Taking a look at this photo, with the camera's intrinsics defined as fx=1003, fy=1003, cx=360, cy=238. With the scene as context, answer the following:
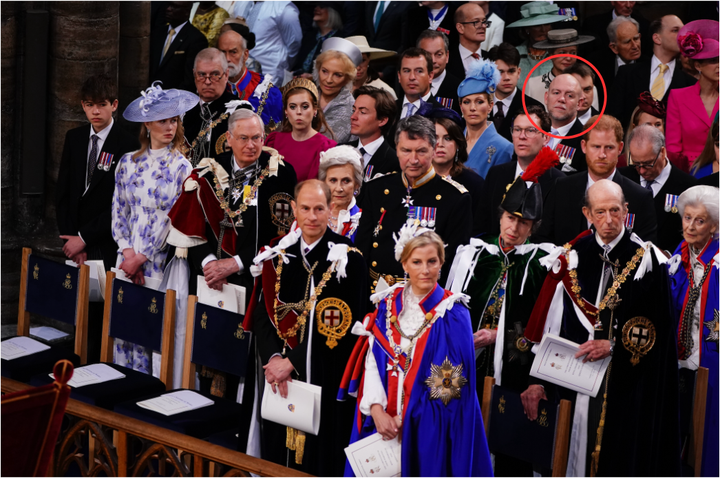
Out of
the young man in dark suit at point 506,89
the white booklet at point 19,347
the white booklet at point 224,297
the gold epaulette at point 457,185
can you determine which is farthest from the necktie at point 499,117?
the white booklet at point 19,347

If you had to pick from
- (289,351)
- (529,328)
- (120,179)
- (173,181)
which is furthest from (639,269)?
(120,179)

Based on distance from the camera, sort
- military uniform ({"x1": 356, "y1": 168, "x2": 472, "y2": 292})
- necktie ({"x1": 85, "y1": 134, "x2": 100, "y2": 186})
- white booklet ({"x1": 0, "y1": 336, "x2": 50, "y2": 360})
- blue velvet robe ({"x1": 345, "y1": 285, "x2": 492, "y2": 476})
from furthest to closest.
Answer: necktie ({"x1": 85, "y1": 134, "x2": 100, "y2": 186}) < white booklet ({"x1": 0, "y1": 336, "x2": 50, "y2": 360}) < military uniform ({"x1": 356, "y1": 168, "x2": 472, "y2": 292}) < blue velvet robe ({"x1": 345, "y1": 285, "x2": 492, "y2": 476})

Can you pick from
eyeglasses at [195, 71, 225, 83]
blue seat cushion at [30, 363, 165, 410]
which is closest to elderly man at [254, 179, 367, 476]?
blue seat cushion at [30, 363, 165, 410]

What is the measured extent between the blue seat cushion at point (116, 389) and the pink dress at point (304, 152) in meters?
1.48

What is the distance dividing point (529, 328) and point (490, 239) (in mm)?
526

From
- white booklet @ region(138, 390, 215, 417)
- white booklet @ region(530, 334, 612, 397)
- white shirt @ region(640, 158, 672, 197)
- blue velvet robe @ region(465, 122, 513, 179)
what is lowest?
white booklet @ region(138, 390, 215, 417)

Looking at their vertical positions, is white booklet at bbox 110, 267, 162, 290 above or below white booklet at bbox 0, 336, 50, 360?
above

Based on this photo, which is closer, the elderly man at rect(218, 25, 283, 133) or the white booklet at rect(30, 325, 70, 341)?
the white booklet at rect(30, 325, 70, 341)

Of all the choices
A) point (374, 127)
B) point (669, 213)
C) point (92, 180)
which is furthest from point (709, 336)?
point (92, 180)

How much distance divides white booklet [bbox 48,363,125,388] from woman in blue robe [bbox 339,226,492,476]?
1.82 m

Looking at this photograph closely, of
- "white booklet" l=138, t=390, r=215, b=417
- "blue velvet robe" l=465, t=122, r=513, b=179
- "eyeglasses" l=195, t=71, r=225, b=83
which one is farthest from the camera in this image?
"eyeglasses" l=195, t=71, r=225, b=83

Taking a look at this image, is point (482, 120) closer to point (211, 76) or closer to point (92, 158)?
point (211, 76)

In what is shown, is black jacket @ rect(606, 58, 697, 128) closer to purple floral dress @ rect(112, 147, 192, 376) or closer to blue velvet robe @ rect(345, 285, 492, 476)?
purple floral dress @ rect(112, 147, 192, 376)

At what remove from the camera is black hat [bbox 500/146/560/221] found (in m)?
4.65
